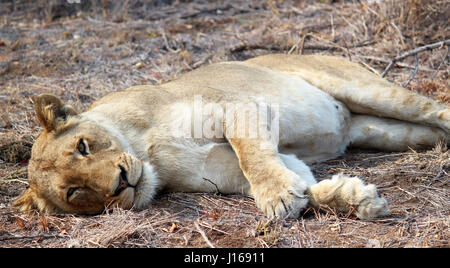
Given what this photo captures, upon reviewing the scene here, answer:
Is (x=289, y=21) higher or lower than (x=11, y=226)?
higher

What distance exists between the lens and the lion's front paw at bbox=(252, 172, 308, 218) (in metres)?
2.95

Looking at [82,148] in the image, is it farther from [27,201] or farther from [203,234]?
[203,234]

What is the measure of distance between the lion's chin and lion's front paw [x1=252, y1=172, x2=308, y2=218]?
2.48ft

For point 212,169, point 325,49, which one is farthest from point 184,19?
point 212,169

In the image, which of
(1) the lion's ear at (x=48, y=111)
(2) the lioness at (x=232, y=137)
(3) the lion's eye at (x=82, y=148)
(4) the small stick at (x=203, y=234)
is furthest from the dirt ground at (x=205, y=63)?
(1) the lion's ear at (x=48, y=111)

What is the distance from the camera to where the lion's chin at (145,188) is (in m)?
3.25

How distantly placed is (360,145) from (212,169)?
162 cm

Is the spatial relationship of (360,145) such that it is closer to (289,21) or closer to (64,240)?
(64,240)

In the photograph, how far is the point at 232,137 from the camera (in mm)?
3463

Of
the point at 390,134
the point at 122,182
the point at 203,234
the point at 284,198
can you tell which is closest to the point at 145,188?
the point at 122,182

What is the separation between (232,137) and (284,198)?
0.69 meters

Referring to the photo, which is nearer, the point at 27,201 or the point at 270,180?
the point at 270,180

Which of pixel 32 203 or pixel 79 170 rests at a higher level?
pixel 79 170
